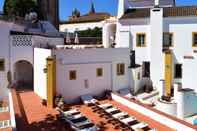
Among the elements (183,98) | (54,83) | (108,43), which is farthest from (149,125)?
(108,43)

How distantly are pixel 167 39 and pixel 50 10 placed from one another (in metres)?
30.9

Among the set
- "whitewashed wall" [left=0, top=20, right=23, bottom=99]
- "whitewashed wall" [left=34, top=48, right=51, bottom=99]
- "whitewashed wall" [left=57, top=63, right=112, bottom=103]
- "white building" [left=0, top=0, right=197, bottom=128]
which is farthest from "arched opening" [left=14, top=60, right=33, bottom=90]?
"whitewashed wall" [left=57, top=63, right=112, bottom=103]

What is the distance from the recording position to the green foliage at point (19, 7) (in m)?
39.9

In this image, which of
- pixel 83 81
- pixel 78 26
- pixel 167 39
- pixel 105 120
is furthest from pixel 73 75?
pixel 78 26

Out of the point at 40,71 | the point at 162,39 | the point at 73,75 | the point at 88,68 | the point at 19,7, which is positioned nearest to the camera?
the point at 73,75

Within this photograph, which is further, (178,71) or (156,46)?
(156,46)

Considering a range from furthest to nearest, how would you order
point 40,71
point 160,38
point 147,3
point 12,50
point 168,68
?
point 147,3, point 160,38, point 168,68, point 12,50, point 40,71

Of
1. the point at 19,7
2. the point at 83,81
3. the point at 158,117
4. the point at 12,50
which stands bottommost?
the point at 158,117

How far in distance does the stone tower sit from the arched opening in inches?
1059

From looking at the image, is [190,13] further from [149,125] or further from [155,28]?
[149,125]

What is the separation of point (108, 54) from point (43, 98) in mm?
5886

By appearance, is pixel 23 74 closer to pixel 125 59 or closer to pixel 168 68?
pixel 125 59

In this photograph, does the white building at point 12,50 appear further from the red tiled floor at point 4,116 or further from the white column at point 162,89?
the white column at point 162,89

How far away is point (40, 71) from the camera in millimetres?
20766
